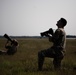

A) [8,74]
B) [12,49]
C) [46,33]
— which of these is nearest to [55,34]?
[46,33]

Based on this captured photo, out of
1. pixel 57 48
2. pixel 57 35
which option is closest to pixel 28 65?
pixel 57 48

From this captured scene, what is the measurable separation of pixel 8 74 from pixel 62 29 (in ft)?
8.01

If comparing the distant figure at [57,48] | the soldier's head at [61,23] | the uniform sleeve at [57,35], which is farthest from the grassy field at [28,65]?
the soldier's head at [61,23]

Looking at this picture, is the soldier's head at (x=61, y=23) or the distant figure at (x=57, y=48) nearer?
the distant figure at (x=57, y=48)

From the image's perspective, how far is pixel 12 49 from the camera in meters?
15.4

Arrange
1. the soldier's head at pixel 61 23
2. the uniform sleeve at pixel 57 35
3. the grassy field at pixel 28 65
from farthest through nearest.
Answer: the soldier's head at pixel 61 23, the uniform sleeve at pixel 57 35, the grassy field at pixel 28 65

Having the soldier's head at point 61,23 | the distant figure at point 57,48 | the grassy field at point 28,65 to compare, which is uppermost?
the soldier's head at point 61,23

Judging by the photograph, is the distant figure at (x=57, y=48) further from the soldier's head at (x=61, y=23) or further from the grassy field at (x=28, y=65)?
the grassy field at (x=28, y=65)

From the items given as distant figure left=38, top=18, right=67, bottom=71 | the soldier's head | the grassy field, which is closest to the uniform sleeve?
distant figure left=38, top=18, right=67, bottom=71

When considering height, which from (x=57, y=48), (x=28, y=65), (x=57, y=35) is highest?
(x=57, y=35)

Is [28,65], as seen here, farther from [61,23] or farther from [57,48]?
[61,23]

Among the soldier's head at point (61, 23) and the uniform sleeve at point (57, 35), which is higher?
the soldier's head at point (61, 23)

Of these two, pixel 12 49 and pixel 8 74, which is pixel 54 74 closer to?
pixel 8 74

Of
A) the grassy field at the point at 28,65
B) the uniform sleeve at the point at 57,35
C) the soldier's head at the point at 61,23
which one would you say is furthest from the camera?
the soldier's head at the point at 61,23
